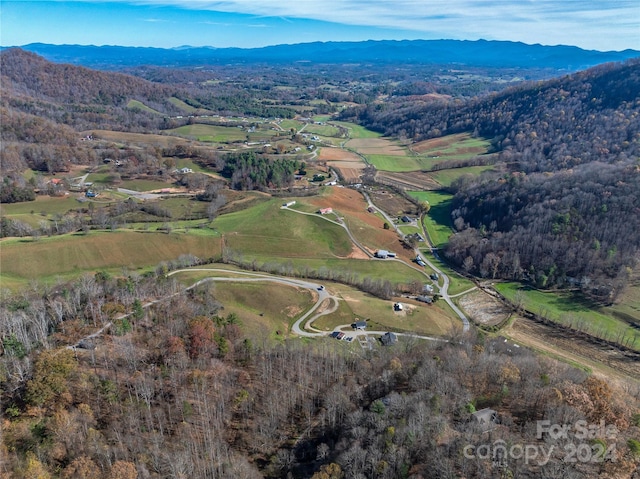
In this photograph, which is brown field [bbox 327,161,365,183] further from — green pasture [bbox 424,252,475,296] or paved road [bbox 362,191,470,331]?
green pasture [bbox 424,252,475,296]

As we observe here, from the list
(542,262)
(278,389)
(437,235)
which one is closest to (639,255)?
(542,262)

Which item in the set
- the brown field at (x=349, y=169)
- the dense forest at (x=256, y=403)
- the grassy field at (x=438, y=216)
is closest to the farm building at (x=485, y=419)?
the dense forest at (x=256, y=403)

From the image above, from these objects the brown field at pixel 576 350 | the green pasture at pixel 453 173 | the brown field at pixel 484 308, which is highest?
the green pasture at pixel 453 173

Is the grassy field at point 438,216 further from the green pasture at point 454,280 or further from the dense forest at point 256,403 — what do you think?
the dense forest at point 256,403

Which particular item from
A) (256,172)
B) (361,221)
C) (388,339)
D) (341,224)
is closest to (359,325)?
(388,339)

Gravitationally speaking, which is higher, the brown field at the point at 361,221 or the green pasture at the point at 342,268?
the brown field at the point at 361,221

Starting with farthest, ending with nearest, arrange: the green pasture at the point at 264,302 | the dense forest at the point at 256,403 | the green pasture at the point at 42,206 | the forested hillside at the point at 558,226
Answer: the green pasture at the point at 42,206 < the forested hillside at the point at 558,226 < the green pasture at the point at 264,302 < the dense forest at the point at 256,403

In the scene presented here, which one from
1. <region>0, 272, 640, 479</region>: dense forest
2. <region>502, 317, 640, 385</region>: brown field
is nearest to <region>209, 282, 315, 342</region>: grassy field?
<region>0, 272, 640, 479</region>: dense forest
